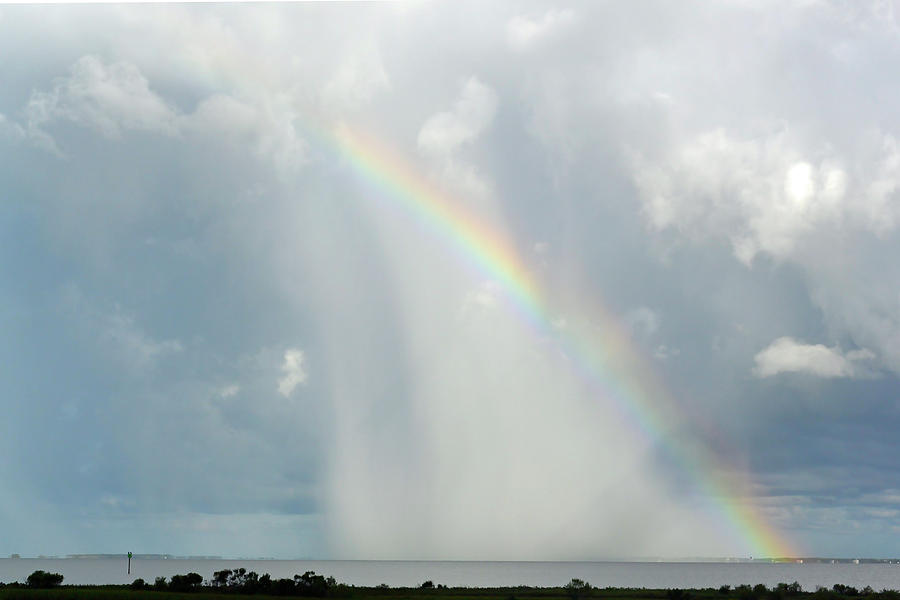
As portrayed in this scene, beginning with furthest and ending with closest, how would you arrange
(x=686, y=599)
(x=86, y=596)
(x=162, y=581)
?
1. (x=162, y=581)
2. (x=686, y=599)
3. (x=86, y=596)

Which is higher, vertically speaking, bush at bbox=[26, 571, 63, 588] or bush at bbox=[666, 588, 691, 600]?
bush at bbox=[26, 571, 63, 588]

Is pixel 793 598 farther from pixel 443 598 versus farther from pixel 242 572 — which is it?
pixel 242 572

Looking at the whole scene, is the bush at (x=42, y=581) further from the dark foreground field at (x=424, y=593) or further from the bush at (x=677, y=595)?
the bush at (x=677, y=595)

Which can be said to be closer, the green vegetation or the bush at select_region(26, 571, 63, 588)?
the green vegetation

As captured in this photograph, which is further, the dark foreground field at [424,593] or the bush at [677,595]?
the bush at [677,595]

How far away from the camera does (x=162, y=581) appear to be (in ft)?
383

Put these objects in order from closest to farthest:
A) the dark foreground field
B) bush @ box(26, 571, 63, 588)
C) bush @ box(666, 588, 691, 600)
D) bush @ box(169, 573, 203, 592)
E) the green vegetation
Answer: the dark foreground field
the green vegetation
bush @ box(666, 588, 691, 600)
bush @ box(169, 573, 203, 592)
bush @ box(26, 571, 63, 588)

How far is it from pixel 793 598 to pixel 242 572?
77339mm

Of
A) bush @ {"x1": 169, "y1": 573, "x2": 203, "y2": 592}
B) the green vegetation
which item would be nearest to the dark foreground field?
the green vegetation

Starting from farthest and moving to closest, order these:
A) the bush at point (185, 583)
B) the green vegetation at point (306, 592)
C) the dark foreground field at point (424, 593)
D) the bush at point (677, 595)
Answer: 1. the bush at point (185, 583)
2. the bush at point (677, 595)
3. the green vegetation at point (306, 592)
4. the dark foreground field at point (424, 593)

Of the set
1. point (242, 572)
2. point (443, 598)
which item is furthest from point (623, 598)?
point (242, 572)

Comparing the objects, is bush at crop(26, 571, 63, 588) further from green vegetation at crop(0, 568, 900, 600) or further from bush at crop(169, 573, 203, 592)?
bush at crop(169, 573, 203, 592)

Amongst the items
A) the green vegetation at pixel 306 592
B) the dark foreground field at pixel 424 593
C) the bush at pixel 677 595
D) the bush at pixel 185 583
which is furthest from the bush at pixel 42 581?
the bush at pixel 677 595

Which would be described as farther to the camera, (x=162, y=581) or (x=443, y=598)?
(x=162, y=581)
